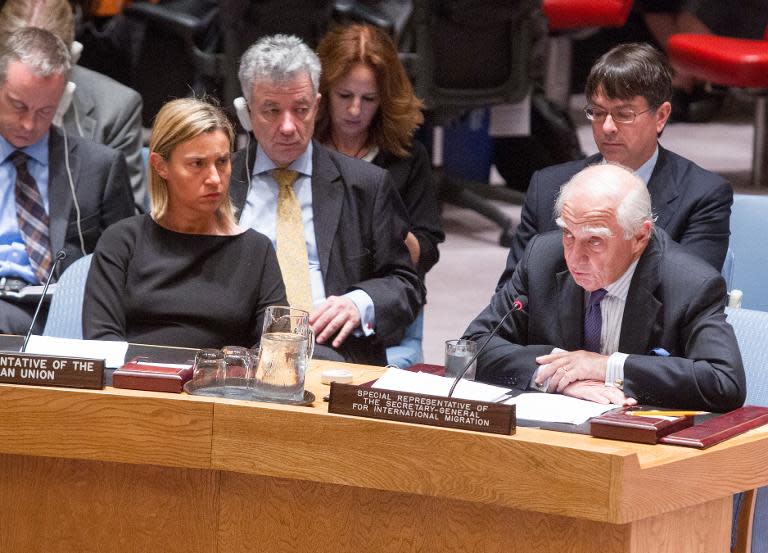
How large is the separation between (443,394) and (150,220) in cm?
104

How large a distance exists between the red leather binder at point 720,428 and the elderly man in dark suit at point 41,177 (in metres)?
2.04

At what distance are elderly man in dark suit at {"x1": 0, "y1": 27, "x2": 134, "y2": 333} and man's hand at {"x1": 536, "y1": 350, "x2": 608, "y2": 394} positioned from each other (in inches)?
64.3

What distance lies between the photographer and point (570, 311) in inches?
120

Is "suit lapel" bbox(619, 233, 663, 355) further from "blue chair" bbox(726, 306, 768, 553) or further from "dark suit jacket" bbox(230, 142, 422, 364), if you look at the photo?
"dark suit jacket" bbox(230, 142, 422, 364)

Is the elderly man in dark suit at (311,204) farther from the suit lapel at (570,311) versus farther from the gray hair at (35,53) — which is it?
the suit lapel at (570,311)

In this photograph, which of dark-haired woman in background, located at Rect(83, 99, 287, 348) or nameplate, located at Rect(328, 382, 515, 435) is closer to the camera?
nameplate, located at Rect(328, 382, 515, 435)

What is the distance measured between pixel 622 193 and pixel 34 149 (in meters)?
1.89

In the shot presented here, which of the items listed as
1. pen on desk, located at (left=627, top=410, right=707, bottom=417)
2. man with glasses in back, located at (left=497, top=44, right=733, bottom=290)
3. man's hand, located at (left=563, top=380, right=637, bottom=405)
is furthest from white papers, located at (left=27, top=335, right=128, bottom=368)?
man with glasses in back, located at (left=497, top=44, right=733, bottom=290)

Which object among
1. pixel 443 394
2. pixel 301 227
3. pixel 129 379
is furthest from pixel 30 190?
pixel 443 394

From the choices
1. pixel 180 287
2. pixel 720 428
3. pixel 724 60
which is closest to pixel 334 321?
pixel 180 287

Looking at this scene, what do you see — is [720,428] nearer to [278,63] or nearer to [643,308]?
[643,308]

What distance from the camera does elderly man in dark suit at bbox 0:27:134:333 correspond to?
393 centimetres

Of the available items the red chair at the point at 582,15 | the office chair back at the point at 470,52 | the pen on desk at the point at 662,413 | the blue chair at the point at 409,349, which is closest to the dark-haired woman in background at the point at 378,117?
the blue chair at the point at 409,349

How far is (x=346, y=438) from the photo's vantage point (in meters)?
2.49
